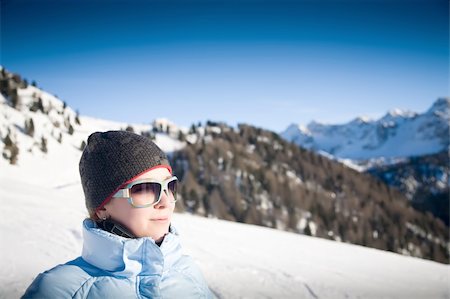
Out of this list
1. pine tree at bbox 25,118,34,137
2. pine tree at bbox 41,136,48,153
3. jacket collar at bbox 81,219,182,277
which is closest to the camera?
jacket collar at bbox 81,219,182,277

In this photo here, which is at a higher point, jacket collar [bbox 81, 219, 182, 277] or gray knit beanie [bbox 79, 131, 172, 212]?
gray knit beanie [bbox 79, 131, 172, 212]

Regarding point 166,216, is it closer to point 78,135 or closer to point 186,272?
point 186,272

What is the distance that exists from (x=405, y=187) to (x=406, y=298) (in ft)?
589

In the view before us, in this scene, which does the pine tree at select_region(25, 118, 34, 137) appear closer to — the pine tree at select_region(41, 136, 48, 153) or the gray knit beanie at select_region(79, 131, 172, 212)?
the pine tree at select_region(41, 136, 48, 153)

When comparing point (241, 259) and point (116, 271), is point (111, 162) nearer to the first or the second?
point (116, 271)

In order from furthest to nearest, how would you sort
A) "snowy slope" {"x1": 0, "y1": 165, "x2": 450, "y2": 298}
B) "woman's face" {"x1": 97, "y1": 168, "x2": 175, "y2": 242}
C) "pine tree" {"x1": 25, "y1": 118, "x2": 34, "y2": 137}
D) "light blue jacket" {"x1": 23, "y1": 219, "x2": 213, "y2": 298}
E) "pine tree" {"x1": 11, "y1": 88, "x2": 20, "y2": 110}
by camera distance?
"pine tree" {"x1": 11, "y1": 88, "x2": 20, "y2": 110}, "pine tree" {"x1": 25, "y1": 118, "x2": 34, "y2": 137}, "snowy slope" {"x1": 0, "y1": 165, "x2": 450, "y2": 298}, "woman's face" {"x1": 97, "y1": 168, "x2": 175, "y2": 242}, "light blue jacket" {"x1": 23, "y1": 219, "x2": 213, "y2": 298}

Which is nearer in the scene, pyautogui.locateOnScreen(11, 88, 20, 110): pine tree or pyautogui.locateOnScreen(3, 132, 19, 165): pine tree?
pyautogui.locateOnScreen(3, 132, 19, 165): pine tree

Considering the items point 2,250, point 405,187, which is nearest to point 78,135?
point 2,250

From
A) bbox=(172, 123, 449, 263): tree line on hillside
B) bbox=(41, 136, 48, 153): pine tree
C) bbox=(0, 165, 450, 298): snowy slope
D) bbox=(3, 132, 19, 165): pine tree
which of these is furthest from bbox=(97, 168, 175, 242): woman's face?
bbox=(172, 123, 449, 263): tree line on hillside

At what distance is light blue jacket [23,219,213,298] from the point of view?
1670 millimetres

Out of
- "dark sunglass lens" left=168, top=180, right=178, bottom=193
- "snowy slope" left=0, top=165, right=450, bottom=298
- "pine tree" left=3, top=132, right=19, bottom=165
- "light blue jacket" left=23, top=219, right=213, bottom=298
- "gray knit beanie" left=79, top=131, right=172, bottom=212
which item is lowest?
"snowy slope" left=0, top=165, right=450, bottom=298

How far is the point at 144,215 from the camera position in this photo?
193cm

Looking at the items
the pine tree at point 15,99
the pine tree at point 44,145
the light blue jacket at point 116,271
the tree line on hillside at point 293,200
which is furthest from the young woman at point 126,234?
the tree line on hillside at point 293,200

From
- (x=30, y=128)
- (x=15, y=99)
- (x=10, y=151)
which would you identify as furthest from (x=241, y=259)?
(x=15, y=99)
